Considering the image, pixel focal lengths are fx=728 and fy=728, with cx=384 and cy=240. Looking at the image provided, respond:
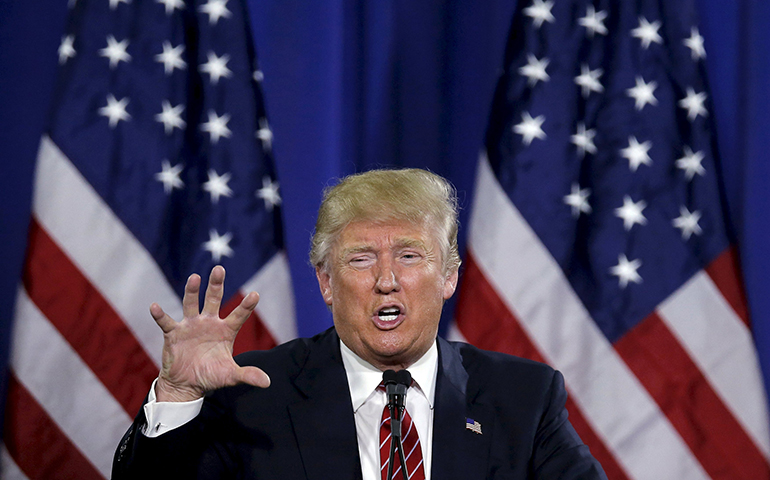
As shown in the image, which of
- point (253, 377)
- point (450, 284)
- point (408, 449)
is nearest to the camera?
point (253, 377)

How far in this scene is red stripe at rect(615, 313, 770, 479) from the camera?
2539 millimetres

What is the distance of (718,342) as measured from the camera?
259 cm

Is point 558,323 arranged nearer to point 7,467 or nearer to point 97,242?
point 97,242

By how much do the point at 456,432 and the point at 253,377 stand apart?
513 mm

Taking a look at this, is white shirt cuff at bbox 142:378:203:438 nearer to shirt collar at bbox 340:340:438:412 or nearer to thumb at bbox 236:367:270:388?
thumb at bbox 236:367:270:388

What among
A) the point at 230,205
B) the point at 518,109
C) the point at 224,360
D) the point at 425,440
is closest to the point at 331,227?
the point at 224,360

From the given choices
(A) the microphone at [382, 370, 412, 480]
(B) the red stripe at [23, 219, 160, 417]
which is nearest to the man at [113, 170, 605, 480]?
(A) the microphone at [382, 370, 412, 480]

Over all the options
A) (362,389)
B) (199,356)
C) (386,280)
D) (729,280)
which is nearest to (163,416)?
(199,356)

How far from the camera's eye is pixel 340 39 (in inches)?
113

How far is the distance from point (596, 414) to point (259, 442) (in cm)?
139

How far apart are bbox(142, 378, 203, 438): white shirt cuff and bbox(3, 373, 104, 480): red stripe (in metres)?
1.16

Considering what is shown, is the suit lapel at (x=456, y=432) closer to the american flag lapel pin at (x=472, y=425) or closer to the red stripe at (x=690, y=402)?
the american flag lapel pin at (x=472, y=425)

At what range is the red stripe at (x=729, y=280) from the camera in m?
2.58

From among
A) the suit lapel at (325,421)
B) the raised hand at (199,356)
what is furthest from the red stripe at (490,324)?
the raised hand at (199,356)
